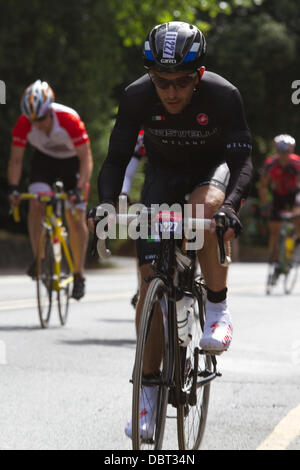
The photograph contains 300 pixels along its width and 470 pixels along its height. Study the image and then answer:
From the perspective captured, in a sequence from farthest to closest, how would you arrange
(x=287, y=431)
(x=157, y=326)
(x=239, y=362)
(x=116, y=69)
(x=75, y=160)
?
(x=116, y=69) → (x=75, y=160) → (x=239, y=362) → (x=287, y=431) → (x=157, y=326)

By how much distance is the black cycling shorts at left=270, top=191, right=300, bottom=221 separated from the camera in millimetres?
14516

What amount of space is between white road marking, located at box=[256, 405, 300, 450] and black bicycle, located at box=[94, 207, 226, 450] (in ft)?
1.31

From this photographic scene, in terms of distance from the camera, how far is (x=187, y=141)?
4.84 m

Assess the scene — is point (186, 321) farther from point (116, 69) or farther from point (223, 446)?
point (116, 69)

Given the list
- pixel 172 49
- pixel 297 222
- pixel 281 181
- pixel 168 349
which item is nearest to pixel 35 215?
pixel 172 49

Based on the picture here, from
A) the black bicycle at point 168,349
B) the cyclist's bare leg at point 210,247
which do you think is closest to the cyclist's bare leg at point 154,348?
the black bicycle at point 168,349

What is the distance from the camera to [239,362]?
7.56 metres

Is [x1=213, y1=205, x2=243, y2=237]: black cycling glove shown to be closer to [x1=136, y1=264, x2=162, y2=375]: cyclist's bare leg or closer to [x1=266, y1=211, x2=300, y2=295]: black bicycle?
[x1=136, y1=264, x2=162, y2=375]: cyclist's bare leg

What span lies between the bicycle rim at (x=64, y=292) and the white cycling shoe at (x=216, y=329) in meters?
4.60

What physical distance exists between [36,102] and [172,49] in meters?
4.82

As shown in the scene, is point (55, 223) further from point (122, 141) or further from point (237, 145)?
point (237, 145)

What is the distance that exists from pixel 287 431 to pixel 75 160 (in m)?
5.20

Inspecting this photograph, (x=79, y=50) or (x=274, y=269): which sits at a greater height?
(x=79, y=50)
